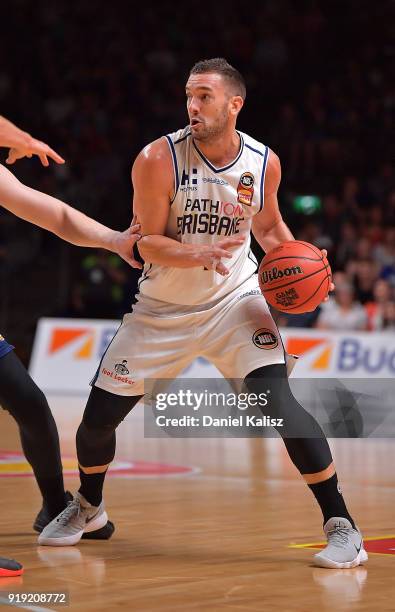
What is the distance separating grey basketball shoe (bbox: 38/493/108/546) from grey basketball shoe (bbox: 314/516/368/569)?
4.19 feet

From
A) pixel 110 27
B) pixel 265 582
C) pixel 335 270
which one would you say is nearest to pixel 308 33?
pixel 110 27

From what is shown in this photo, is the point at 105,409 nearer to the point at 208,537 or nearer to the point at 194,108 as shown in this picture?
the point at 208,537

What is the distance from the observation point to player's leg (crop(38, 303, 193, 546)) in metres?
5.52

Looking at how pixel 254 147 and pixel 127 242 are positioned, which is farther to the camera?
pixel 254 147

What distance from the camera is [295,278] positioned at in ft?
17.7

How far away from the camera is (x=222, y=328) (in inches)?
219

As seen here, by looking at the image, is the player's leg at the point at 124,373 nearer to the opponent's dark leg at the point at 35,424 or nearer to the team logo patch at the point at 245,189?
the opponent's dark leg at the point at 35,424

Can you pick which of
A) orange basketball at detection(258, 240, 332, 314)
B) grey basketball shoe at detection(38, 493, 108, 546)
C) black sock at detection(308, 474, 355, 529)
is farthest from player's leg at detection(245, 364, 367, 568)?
grey basketball shoe at detection(38, 493, 108, 546)

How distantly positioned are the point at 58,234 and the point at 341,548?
2075 mm

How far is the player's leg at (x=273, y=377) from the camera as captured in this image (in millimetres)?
5293

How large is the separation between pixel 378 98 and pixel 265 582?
14195 mm

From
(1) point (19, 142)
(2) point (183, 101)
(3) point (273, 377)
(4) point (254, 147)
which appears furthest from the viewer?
(2) point (183, 101)

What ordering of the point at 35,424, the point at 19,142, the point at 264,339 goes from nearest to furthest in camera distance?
the point at 19,142, the point at 264,339, the point at 35,424

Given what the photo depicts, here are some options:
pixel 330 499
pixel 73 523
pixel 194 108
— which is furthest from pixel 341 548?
pixel 194 108
